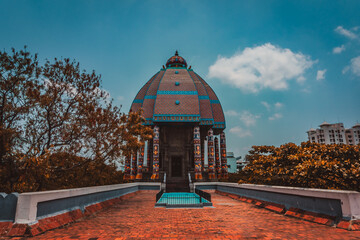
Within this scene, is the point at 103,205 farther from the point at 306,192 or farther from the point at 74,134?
the point at 306,192

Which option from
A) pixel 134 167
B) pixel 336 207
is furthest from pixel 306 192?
pixel 134 167

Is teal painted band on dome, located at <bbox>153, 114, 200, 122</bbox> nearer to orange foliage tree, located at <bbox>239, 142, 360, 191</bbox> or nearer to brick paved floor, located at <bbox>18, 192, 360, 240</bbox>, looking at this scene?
orange foliage tree, located at <bbox>239, 142, 360, 191</bbox>

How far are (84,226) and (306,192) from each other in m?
7.27

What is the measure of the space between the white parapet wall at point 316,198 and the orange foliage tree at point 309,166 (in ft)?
1.69

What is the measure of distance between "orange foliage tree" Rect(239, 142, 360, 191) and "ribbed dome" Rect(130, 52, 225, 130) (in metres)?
17.1

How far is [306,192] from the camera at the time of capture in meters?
7.23

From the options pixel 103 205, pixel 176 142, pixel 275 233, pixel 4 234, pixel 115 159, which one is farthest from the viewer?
pixel 176 142

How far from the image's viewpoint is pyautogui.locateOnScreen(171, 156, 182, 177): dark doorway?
106ft

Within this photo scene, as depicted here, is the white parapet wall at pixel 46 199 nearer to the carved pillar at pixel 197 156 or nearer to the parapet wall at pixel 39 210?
the parapet wall at pixel 39 210

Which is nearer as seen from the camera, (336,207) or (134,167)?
(336,207)

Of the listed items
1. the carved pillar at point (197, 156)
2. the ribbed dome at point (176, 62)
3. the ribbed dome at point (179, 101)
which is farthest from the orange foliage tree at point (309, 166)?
the ribbed dome at point (176, 62)

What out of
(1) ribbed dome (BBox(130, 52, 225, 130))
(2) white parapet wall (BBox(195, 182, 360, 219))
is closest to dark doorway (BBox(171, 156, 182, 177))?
(1) ribbed dome (BBox(130, 52, 225, 130))

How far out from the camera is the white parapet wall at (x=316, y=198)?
19.0ft

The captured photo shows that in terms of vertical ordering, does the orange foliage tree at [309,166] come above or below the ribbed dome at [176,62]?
below
